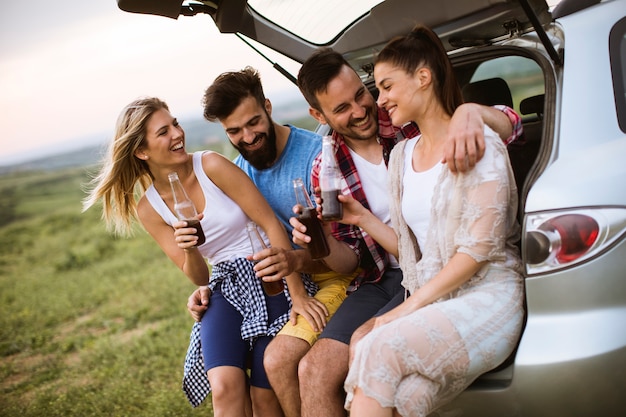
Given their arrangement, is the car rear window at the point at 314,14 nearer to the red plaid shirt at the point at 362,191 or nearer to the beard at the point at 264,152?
the beard at the point at 264,152

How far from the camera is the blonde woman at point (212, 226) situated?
3012mm

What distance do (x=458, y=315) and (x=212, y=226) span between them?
4.92 feet

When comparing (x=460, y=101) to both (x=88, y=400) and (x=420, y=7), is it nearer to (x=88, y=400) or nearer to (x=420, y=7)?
(x=420, y=7)

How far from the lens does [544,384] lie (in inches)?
82.7

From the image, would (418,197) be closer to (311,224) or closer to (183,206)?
(311,224)

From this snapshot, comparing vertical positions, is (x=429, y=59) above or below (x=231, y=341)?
above

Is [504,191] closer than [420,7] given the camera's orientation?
Yes

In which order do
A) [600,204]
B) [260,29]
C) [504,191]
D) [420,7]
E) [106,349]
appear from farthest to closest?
[106,349], [260,29], [420,7], [504,191], [600,204]

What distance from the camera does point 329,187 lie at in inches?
109

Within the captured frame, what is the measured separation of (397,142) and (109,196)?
1.61 m

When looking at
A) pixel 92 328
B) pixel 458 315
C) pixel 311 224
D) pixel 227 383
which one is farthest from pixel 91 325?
pixel 458 315

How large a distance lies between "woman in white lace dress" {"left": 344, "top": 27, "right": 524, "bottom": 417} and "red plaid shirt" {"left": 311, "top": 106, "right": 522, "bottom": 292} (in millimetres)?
261

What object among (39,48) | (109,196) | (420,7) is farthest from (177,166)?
(39,48)

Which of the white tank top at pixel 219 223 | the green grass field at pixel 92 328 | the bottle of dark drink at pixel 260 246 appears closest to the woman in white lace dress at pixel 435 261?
the bottle of dark drink at pixel 260 246
